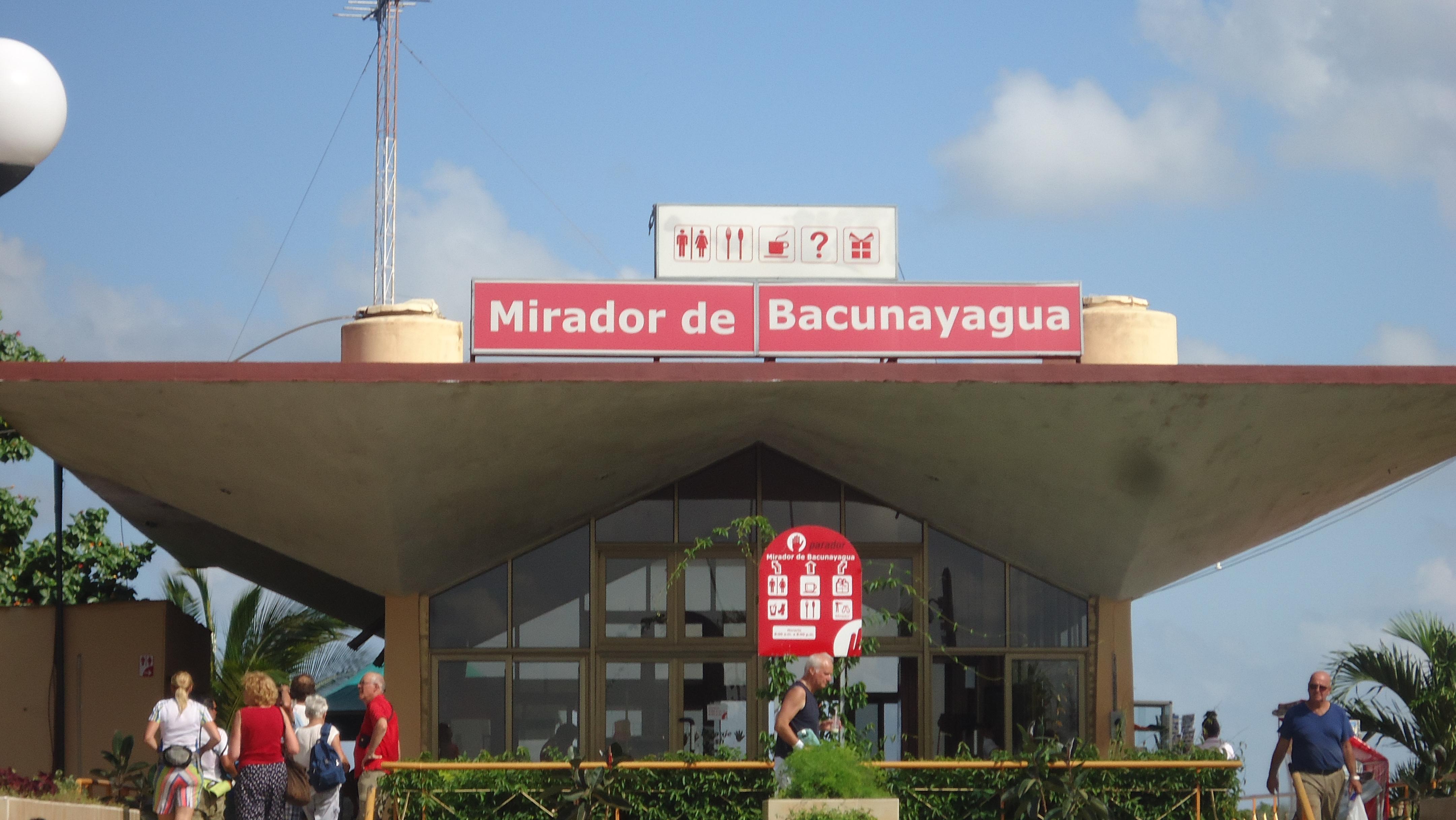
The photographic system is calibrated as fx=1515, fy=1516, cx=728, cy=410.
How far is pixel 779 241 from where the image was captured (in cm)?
1603

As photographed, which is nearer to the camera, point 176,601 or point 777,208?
point 777,208

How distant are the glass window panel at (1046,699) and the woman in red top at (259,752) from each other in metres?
8.82

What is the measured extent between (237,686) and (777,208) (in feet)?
46.0

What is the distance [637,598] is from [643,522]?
85 cm

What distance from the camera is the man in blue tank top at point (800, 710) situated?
10672 millimetres

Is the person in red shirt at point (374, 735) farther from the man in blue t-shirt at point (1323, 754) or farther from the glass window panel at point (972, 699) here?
the glass window panel at point (972, 699)

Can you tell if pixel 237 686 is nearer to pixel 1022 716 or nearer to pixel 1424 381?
pixel 1022 716

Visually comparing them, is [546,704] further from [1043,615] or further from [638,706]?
[1043,615]

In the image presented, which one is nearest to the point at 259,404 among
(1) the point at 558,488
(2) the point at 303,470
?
(2) the point at 303,470

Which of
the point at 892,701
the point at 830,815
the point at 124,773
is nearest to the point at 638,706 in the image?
the point at 892,701

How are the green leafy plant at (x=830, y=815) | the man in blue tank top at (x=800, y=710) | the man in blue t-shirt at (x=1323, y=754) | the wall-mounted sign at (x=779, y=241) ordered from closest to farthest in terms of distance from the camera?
the green leafy plant at (x=830, y=815)
the man in blue tank top at (x=800, y=710)
the man in blue t-shirt at (x=1323, y=754)
the wall-mounted sign at (x=779, y=241)

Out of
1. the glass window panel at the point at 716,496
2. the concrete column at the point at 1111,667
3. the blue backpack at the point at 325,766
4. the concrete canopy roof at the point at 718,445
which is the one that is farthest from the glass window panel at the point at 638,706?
the blue backpack at the point at 325,766

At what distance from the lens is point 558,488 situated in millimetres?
15836

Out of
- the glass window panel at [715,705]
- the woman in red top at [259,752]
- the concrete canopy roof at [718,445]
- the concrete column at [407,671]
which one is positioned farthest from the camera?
the glass window panel at [715,705]
